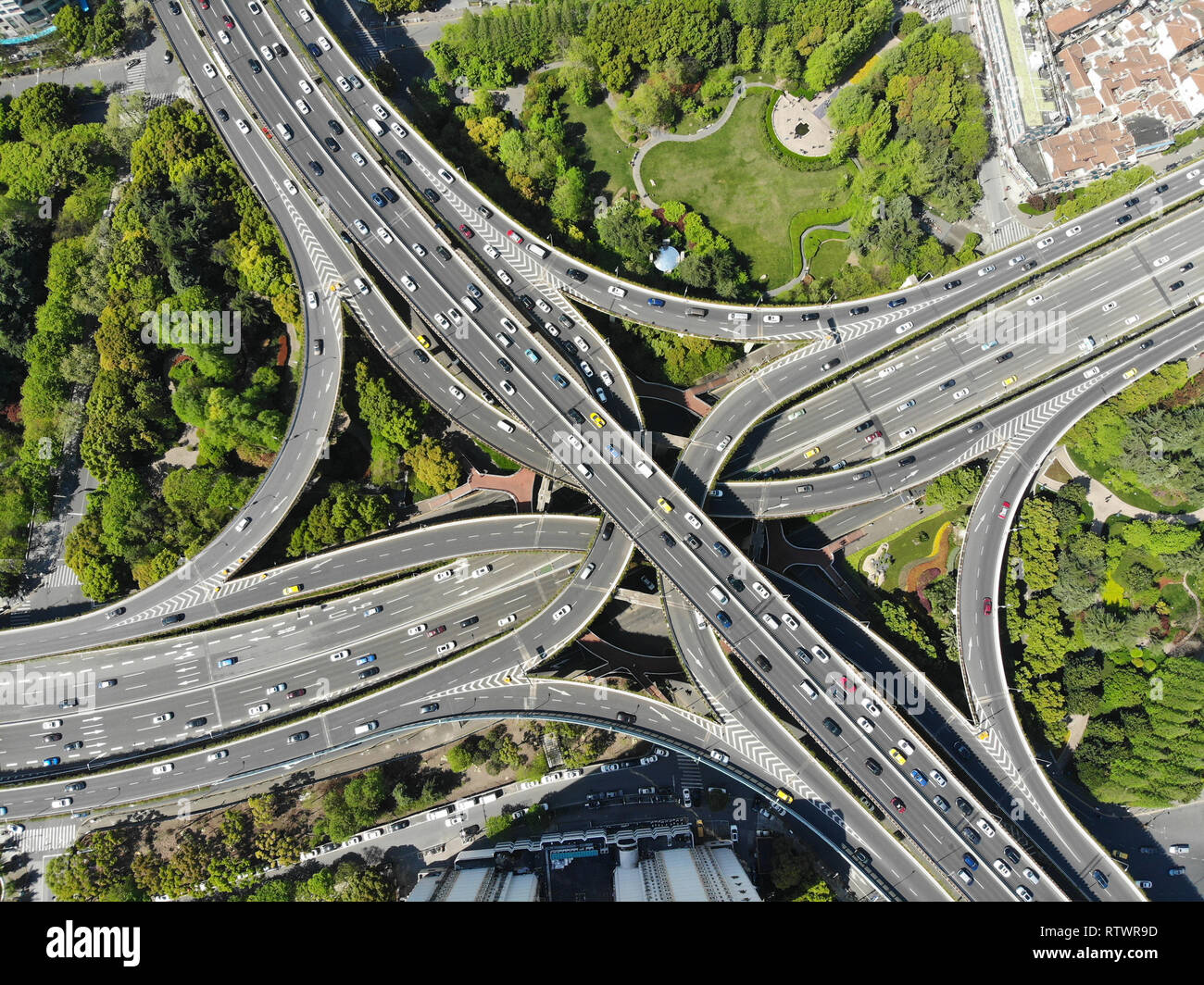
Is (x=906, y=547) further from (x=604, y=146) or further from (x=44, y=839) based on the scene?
Result: (x=44, y=839)

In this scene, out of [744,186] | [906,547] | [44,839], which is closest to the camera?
[44,839]

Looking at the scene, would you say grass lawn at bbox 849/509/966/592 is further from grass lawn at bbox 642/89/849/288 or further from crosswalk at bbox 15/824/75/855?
crosswalk at bbox 15/824/75/855

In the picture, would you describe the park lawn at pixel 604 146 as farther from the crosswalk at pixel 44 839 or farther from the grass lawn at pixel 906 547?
the crosswalk at pixel 44 839

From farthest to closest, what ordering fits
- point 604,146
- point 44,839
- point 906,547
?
point 604,146 < point 906,547 < point 44,839

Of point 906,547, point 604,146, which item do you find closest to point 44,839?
point 906,547

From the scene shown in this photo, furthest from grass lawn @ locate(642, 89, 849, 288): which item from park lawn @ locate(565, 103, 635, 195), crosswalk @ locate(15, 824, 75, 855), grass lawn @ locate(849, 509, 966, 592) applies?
crosswalk @ locate(15, 824, 75, 855)
